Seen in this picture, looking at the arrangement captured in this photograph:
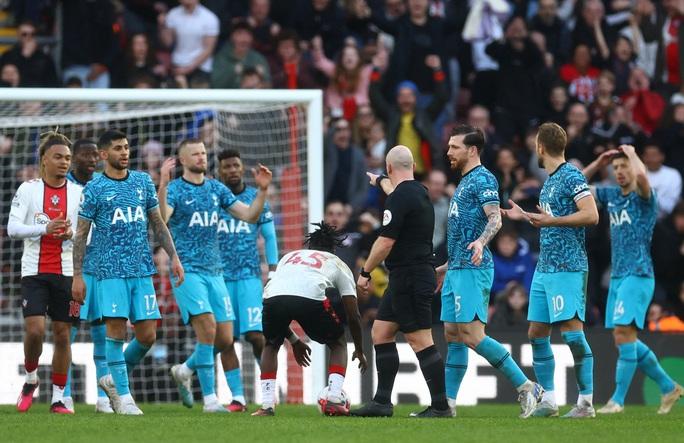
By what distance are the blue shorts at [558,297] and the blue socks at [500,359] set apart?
1.67 ft

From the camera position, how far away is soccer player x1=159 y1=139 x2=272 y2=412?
1303cm

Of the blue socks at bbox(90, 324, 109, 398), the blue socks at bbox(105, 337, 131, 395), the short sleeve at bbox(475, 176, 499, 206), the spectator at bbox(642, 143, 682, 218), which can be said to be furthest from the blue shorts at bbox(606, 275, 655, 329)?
the spectator at bbox(642, 143, 682, 218)

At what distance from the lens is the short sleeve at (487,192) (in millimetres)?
11477

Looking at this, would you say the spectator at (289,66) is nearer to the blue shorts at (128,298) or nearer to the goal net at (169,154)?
the goal net at (169,154)

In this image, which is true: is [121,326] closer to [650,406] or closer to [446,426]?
[446,426]

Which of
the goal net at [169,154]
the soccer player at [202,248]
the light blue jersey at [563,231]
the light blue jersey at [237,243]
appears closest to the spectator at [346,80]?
the goal net at [169,154]

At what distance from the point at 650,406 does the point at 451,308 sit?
4.91m

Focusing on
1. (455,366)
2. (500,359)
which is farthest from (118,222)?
(500,359)

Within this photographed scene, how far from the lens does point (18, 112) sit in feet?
54.1

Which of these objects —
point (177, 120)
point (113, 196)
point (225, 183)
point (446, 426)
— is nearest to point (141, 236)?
point (113, 196)

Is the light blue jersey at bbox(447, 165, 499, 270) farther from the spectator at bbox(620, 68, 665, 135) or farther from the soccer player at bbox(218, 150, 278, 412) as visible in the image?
the spectator at bbox(620, 68, 665, 135)

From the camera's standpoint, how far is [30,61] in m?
19.1

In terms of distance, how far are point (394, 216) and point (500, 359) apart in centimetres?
153

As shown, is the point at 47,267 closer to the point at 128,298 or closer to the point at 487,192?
the point at 128,298
